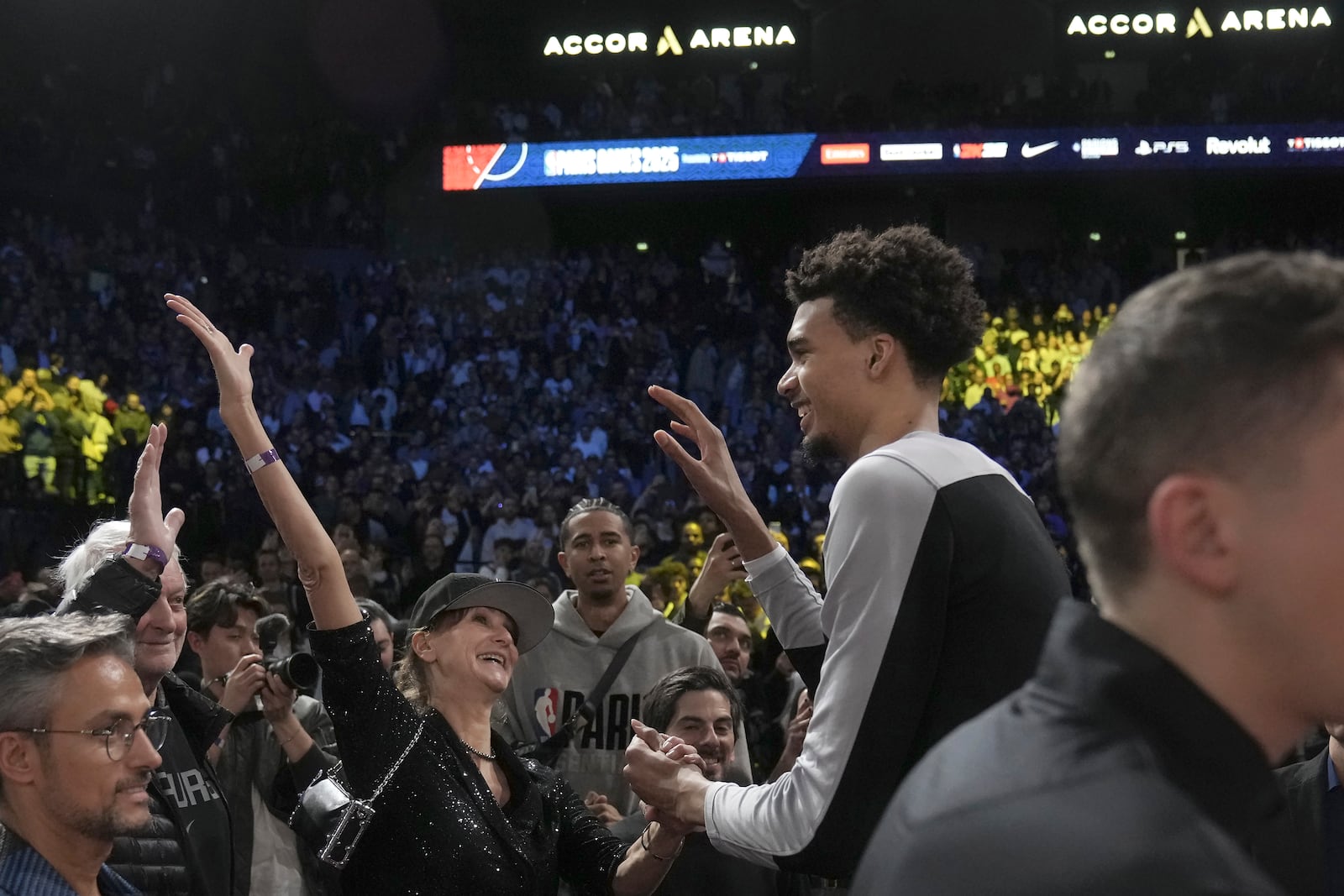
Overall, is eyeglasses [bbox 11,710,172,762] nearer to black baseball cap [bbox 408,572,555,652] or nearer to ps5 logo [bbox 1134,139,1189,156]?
black baseball cap [bbox 408,572,555,652]

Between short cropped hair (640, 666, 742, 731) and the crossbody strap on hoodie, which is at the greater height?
short cropped hair (640, 666, 742, 731)

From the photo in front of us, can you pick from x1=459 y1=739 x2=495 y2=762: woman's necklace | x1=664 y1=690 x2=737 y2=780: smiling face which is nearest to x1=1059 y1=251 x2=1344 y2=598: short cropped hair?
x1=459 y1=739 x2=495 y2=762: woman's necklace

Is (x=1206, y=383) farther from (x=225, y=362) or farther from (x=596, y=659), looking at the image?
(x=596, y=659)

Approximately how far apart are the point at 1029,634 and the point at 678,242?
19404mm

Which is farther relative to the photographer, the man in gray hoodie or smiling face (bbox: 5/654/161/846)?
the man in gray hoodie

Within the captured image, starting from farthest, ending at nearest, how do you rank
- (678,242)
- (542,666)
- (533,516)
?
(678,242), (533,516), (542,666)

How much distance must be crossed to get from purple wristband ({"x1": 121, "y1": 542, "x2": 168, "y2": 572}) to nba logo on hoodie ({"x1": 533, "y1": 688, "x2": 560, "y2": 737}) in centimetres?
159

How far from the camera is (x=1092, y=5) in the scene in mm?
20969

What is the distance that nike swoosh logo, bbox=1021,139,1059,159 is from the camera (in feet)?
58.6

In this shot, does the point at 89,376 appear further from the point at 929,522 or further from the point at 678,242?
the point at 929,522

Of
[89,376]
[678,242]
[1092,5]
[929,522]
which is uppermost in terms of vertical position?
[1092,5]

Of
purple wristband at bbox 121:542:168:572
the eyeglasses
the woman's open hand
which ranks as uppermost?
the woman's open hand

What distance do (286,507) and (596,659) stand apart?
178cm

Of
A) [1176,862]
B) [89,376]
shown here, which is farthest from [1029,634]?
[89,376]
